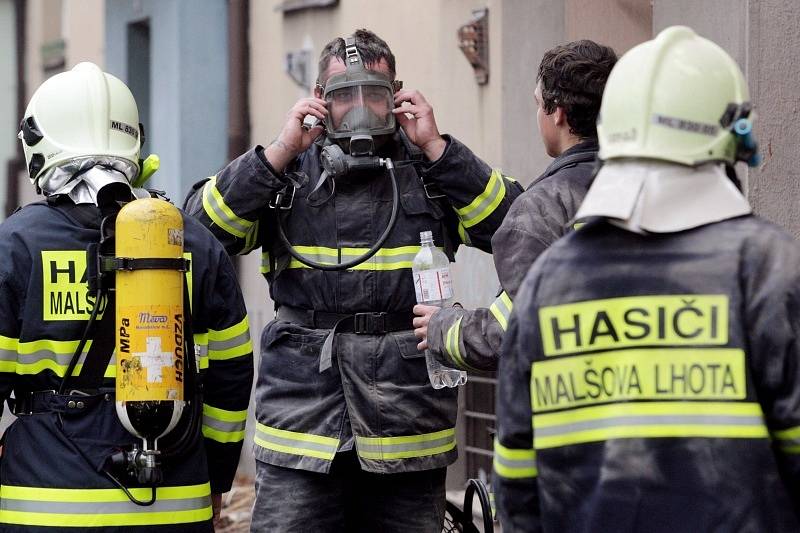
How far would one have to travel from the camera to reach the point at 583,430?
8.66 ft

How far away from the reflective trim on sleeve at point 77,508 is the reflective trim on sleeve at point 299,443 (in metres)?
0.80

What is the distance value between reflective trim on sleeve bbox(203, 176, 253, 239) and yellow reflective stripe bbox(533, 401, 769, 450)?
7.04ft

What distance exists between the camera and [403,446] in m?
4.46

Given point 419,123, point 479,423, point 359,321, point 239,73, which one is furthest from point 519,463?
point 239,73

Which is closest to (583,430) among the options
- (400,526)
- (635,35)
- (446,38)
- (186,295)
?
(186,295)

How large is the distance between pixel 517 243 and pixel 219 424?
3.59 feet

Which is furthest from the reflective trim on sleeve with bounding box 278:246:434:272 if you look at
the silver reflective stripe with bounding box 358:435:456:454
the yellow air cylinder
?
the yellow air cylinder

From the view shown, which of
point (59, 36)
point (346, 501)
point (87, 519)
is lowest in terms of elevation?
point (346, 501)

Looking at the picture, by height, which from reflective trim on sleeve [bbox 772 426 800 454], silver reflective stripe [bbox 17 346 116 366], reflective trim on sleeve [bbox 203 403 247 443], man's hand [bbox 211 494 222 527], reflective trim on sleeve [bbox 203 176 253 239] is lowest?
man's hand [bbox 211 494 222 527]

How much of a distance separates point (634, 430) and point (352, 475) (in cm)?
209

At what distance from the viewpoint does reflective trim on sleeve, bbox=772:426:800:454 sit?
250 centimetres

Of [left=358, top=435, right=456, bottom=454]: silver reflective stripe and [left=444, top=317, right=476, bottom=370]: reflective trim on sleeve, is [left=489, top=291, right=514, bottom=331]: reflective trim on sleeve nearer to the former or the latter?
[left=444, top=317, right=476, bottom=370]: reflective trim on sleeve

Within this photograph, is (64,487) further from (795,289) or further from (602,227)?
(795,289)

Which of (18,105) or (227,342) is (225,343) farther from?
(18,105)
